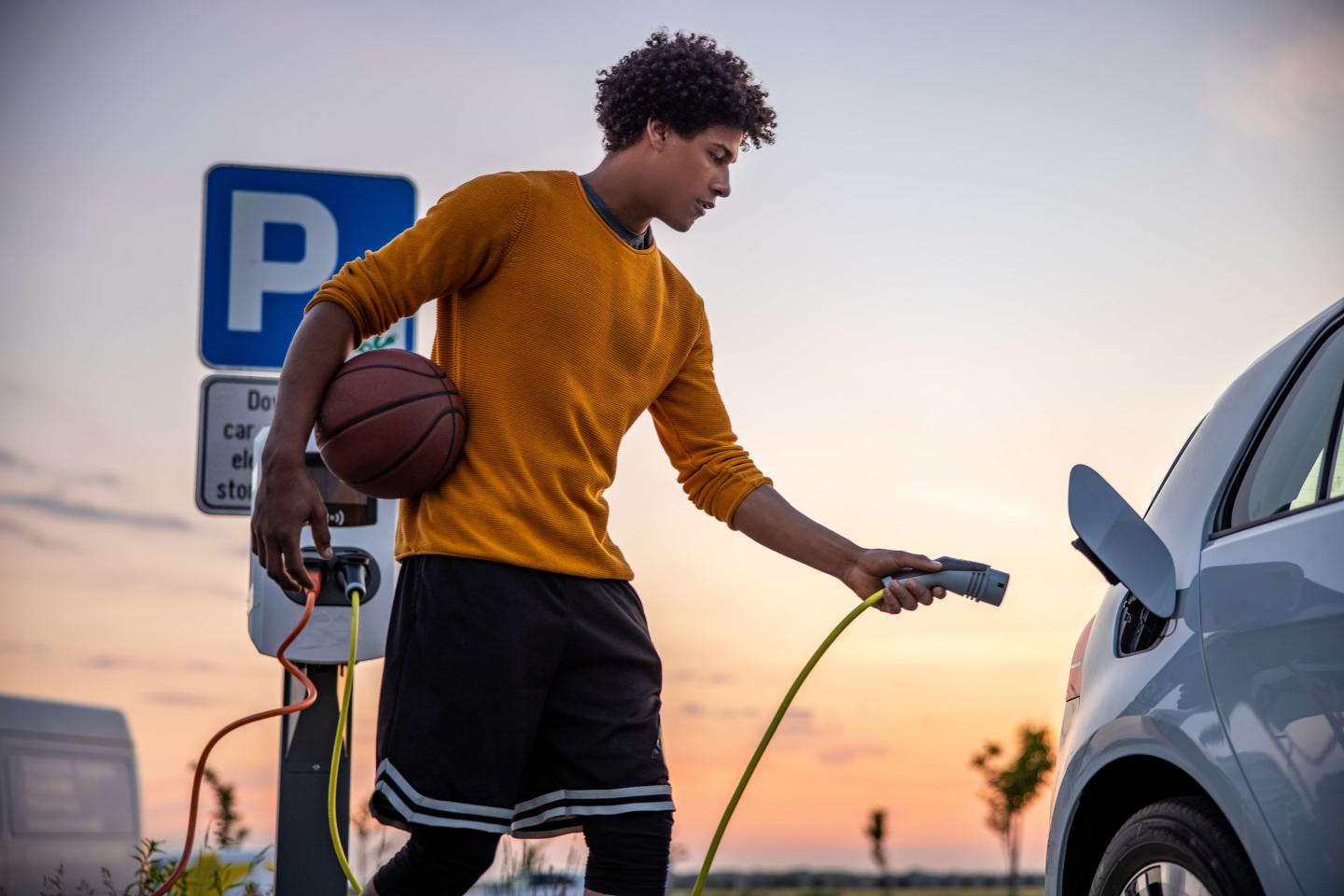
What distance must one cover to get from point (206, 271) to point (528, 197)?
269cm

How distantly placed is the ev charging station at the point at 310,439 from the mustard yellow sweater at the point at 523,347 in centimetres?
155

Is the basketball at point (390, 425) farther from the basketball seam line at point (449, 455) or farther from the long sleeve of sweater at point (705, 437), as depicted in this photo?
the long sleeve of sweater at point (705, 437)

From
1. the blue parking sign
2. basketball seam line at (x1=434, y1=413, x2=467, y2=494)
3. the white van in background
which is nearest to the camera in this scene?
basketball seam line at (x1=434, y1=413, x2=467, y2=494)

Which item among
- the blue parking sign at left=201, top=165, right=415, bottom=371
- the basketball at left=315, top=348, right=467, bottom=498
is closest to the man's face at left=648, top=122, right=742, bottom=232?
the basketball at left=315, top=348, right=467, bottom=498

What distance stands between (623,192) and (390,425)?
77cm

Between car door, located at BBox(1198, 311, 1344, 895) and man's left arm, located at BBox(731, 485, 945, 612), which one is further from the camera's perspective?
man's left arm, located at BBox(731, 485, 945, 612)

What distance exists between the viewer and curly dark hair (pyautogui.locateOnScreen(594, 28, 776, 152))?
344cm

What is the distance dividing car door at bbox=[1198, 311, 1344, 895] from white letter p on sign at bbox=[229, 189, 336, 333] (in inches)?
142

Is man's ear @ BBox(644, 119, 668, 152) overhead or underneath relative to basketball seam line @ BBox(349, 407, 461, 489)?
overhead

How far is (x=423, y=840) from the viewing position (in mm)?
3064

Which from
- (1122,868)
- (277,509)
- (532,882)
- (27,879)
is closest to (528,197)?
(277,509)

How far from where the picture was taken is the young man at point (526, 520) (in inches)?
121

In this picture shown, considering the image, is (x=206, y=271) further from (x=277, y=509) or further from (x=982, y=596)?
(x=982, y=596)

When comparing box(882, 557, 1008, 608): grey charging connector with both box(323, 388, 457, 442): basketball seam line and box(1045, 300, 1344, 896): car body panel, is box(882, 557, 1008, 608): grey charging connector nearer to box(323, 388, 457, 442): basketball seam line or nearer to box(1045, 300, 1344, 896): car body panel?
box(1045, 300, 1344, 896): car body panel
